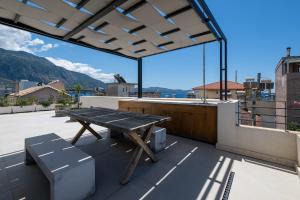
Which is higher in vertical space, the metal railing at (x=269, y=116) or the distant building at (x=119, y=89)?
the distant building at (x=119, y=89)

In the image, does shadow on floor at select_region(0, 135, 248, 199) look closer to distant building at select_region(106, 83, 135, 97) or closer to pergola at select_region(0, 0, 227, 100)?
pergola at select_region(0, 0, 227, 100)

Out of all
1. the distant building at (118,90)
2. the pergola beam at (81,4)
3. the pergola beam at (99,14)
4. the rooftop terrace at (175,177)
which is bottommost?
the rooftop terrace at (175,177)

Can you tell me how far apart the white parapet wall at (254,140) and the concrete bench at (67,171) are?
9.67 ft

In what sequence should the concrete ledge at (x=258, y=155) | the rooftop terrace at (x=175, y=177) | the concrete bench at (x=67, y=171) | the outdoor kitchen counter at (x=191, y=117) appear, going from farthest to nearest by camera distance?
the outdoor kitchen counter at (x=191, y=117)
the concrete ledge at (x=258, y=155)
the rooftop terrace at (x=175, y=177)
the concrete bench at (x=67, y=171)

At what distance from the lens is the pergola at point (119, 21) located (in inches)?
106

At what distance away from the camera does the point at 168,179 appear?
2281 millimetres

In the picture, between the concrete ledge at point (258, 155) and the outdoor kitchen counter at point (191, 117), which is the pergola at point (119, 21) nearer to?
the outdoor kitchen counter at point (191, 117)

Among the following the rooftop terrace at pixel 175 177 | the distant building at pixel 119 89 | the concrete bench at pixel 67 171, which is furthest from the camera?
the distant building at pixel 119 89

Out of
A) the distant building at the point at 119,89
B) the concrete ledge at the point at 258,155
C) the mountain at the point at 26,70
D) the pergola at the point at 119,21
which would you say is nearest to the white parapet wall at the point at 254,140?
the concrete ledge at the point at 258,155

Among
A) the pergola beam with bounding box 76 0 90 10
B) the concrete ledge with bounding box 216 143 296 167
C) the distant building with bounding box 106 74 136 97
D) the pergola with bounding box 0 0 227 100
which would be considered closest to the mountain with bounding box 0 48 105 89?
the distant building with bounding box 106 74 136 97

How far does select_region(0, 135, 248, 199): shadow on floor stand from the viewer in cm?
195

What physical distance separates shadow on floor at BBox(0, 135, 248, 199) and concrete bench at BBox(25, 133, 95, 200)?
239mm

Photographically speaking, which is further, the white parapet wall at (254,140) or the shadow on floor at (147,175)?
the white parapet wall at (254,140)

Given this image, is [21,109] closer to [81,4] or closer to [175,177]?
[81,4]
